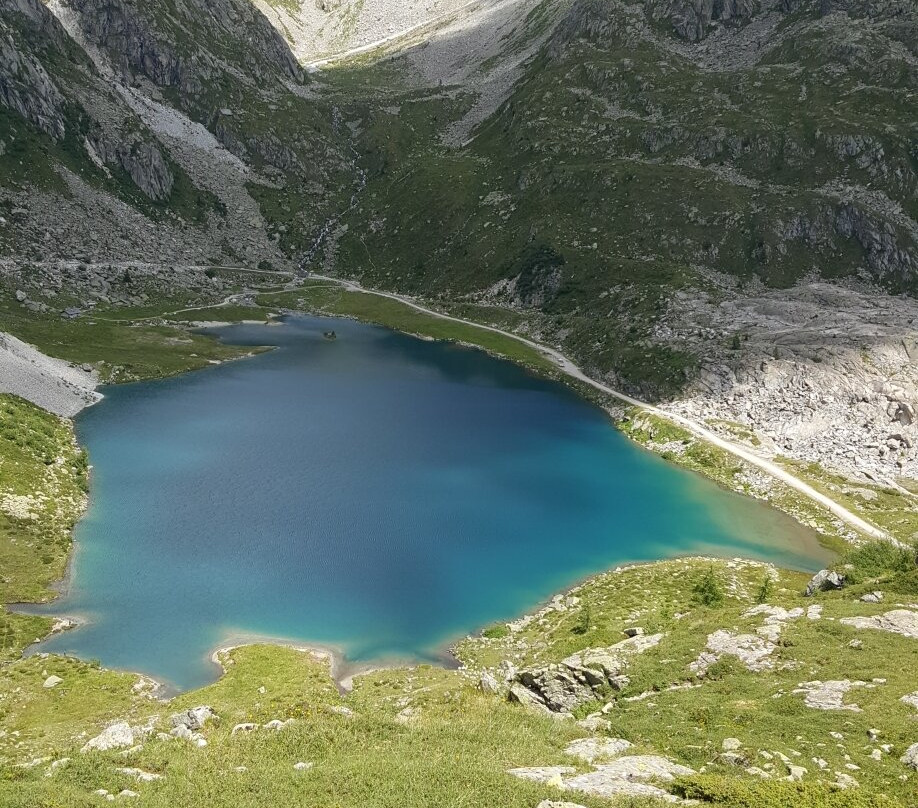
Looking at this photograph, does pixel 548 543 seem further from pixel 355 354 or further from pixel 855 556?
pixel 355 354

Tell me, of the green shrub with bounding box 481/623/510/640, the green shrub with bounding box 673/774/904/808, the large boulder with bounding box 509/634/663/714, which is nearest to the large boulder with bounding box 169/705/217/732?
the large boulder with bounding box 509/634/663/714

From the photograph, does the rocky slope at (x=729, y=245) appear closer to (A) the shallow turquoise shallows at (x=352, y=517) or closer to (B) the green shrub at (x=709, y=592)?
(A) the shallow turquoise shallows at (x=352, y=517)

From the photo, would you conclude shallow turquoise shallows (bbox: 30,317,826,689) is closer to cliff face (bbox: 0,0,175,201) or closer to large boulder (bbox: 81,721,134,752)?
large boulder (bbox: 81,721,134,752)

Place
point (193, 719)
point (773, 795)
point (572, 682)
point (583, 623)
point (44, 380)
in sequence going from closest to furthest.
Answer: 1. point (773, 795)
2. point (193, 719)
3. point (572, 682)
4. point (583, 623)
5. point (44, 380)

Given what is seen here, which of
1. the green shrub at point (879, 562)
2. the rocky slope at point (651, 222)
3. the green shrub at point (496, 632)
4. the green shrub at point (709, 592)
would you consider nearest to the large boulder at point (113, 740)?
the green shrub at point (496, 632)

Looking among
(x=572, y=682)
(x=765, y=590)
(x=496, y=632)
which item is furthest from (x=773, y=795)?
(x=765, y=590)

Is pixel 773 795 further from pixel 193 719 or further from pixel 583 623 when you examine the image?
pixel 583 623
